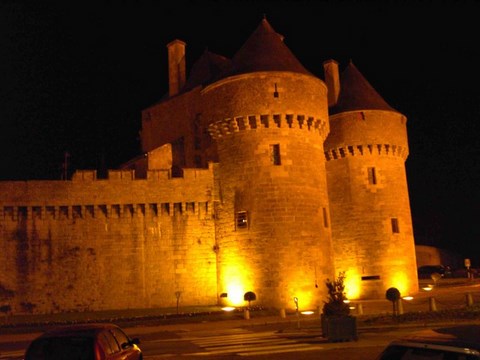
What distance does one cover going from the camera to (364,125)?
31547 mm

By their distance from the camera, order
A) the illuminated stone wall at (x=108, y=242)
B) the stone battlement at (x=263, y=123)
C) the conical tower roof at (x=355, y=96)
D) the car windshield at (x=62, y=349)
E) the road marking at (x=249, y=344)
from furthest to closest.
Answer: the conical tower roof at (x=355, y=96) → the stone battlement at (x=263, y=123) → the illuminated stone wall at (x=108, y=242) → the road marking at (x=249, y=344) → the car windshield at (x=62, y=349)

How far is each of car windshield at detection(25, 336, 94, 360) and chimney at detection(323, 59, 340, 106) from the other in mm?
28109

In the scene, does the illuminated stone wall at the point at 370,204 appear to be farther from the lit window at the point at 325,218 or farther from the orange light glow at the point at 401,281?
the lit window at the point at 325,218

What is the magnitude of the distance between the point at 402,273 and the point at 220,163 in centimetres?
1235

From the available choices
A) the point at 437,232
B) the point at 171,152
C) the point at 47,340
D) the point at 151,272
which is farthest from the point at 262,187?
the point at 437,232

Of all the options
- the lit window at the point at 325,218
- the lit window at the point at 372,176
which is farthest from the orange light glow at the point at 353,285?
the lit window at the point at 325,218

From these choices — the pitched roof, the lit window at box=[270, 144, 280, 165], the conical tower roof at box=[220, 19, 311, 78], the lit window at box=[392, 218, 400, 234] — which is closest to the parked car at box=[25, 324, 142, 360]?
the lit window at box=[270, 144, 280, 165]

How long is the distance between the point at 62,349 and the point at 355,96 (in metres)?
28.0

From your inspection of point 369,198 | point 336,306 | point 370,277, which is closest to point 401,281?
point 370,277

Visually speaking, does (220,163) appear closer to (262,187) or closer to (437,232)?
(262,187)

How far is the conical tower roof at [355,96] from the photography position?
32.1 meters

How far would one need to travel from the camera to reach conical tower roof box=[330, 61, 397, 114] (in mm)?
32094

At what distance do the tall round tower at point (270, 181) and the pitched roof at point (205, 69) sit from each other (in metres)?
7.07

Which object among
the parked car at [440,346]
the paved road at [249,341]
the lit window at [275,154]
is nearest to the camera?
the parked car at [440,346]
